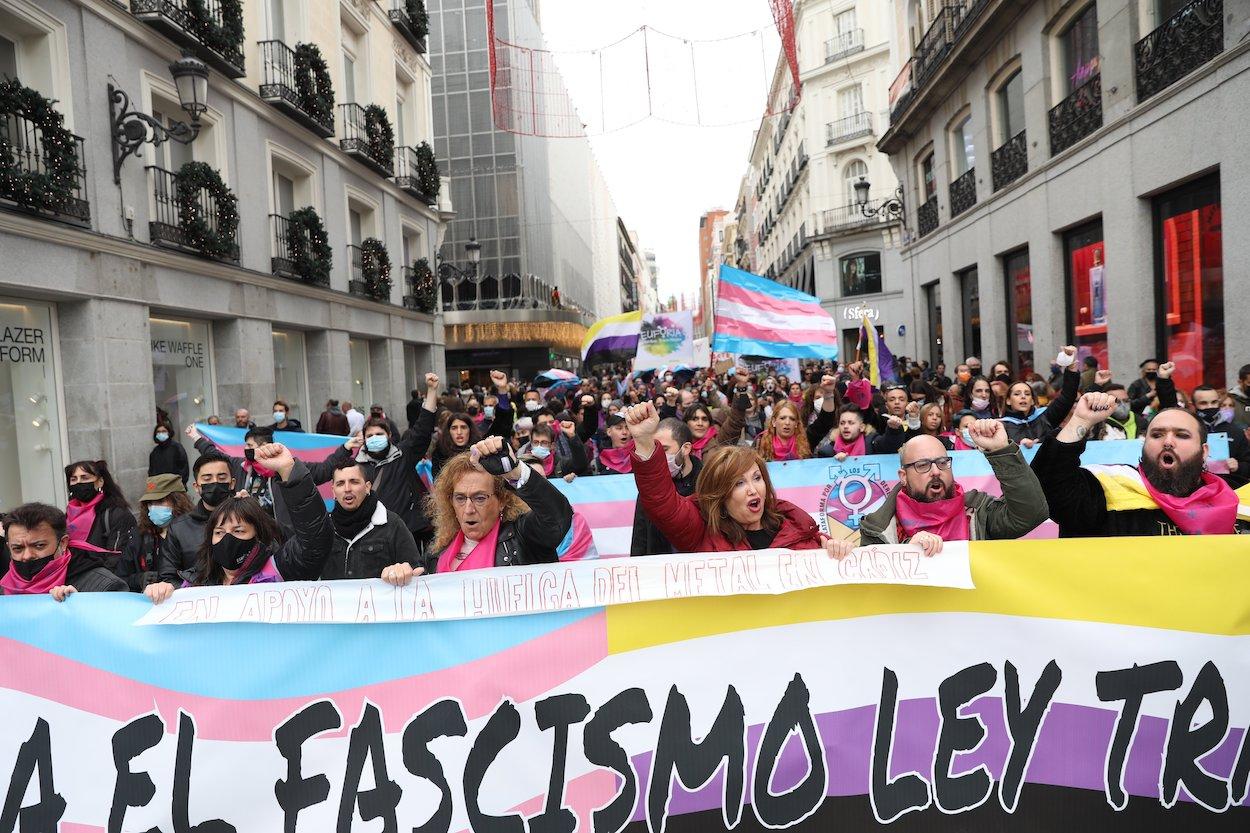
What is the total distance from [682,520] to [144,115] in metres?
10.1

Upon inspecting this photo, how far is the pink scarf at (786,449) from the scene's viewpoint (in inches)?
266

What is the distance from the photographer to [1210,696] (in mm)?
2770

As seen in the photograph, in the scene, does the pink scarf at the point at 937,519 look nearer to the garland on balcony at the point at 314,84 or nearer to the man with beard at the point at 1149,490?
the man with beard at the point at 1149,490

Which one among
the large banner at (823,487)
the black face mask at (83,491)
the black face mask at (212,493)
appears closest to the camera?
the black face mask at (212,493)

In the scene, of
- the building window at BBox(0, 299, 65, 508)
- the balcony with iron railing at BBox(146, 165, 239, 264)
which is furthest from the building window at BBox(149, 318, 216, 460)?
the building window at BBox(0, 299, 65, 508)

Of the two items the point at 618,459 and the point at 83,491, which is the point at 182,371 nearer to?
the point at 83,491

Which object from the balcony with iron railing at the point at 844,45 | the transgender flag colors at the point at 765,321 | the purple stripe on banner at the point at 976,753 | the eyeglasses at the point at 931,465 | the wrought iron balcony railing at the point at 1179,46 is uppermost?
the balcony with iron railing at the point at 844,45

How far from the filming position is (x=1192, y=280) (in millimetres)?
9930

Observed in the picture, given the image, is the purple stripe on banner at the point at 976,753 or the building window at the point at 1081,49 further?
the building window at the point at 1081,49

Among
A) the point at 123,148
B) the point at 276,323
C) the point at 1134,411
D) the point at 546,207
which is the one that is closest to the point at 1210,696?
the point at 1134,411

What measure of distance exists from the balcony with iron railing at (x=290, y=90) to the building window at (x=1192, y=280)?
44.2 ft

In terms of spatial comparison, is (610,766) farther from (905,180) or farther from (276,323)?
(905,180)

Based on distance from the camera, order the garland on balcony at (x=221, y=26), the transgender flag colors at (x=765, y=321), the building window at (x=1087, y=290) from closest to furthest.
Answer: the transgender flag colors at (x=765, y=321) → the building window at (x=1087, y=290) → the garland on balcony at (x=221, y=26)

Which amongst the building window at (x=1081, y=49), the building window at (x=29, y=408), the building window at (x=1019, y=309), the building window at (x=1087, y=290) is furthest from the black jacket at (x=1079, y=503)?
the building window at (x=1019, y=309)
